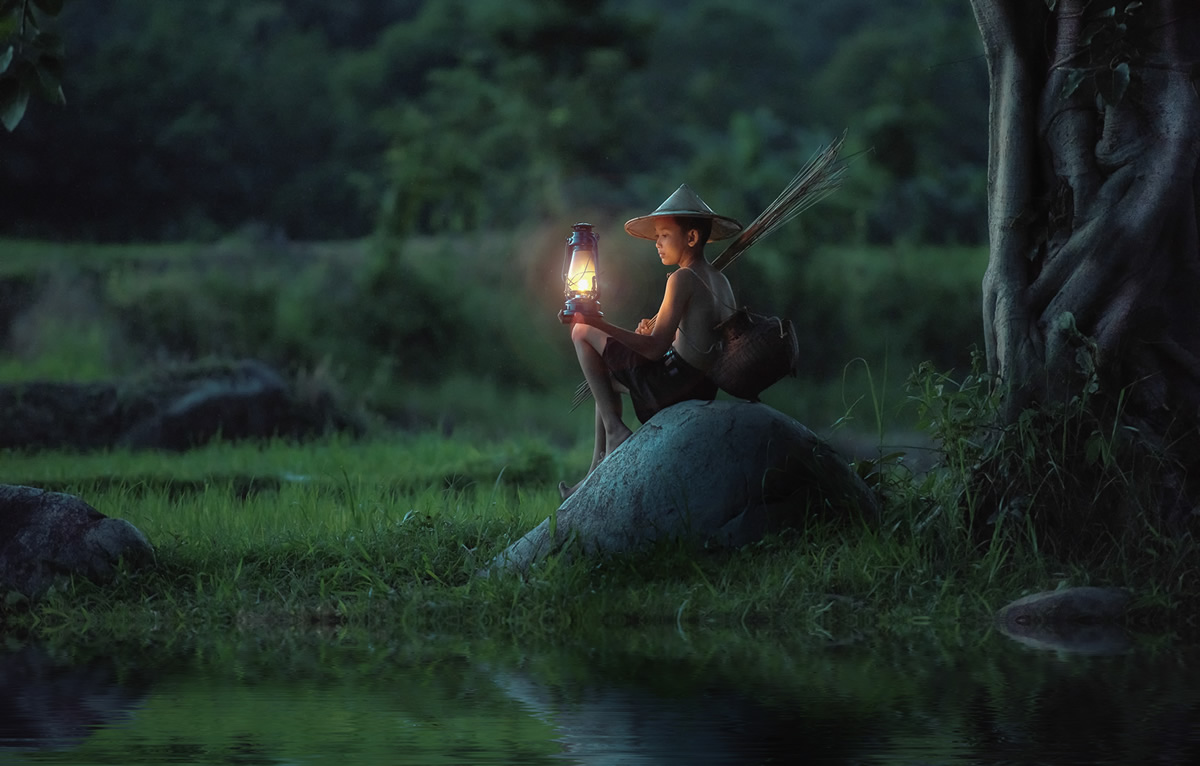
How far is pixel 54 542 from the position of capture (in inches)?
241

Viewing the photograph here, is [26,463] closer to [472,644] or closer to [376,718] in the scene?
[472,644]

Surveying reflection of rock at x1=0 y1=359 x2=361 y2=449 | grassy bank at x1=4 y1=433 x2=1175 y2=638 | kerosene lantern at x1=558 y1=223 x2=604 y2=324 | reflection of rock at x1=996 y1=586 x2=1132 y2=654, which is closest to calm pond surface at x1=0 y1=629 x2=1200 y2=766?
Result: reflection of rock at x1=996 y1=586 x2=1132 y2=654

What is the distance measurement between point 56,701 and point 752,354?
3.33 metres

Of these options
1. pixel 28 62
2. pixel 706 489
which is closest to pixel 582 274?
pixel 706 489

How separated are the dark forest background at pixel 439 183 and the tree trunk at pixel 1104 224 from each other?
9.46m

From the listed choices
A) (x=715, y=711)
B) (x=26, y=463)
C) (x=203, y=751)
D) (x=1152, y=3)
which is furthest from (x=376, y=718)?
(x=26, y=463)

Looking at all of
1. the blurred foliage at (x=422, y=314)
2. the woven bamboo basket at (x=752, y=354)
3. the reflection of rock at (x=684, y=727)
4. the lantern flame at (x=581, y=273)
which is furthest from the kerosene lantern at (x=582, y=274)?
the blurred foliage at (x=422, y=314)

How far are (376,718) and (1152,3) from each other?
4612mm

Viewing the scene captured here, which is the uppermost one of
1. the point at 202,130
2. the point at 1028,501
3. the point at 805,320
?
the point at 202,130

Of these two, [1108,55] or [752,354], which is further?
[752,354]

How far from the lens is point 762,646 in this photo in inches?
198

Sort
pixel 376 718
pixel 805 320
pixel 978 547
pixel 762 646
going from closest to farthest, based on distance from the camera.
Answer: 1. pixel 376 718
2. pixel 762 646
3. pixel 978 547
4. pixel 805 320

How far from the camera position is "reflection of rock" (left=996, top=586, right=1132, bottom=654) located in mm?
5223

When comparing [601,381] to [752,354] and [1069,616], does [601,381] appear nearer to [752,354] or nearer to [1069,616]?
[752,354]
